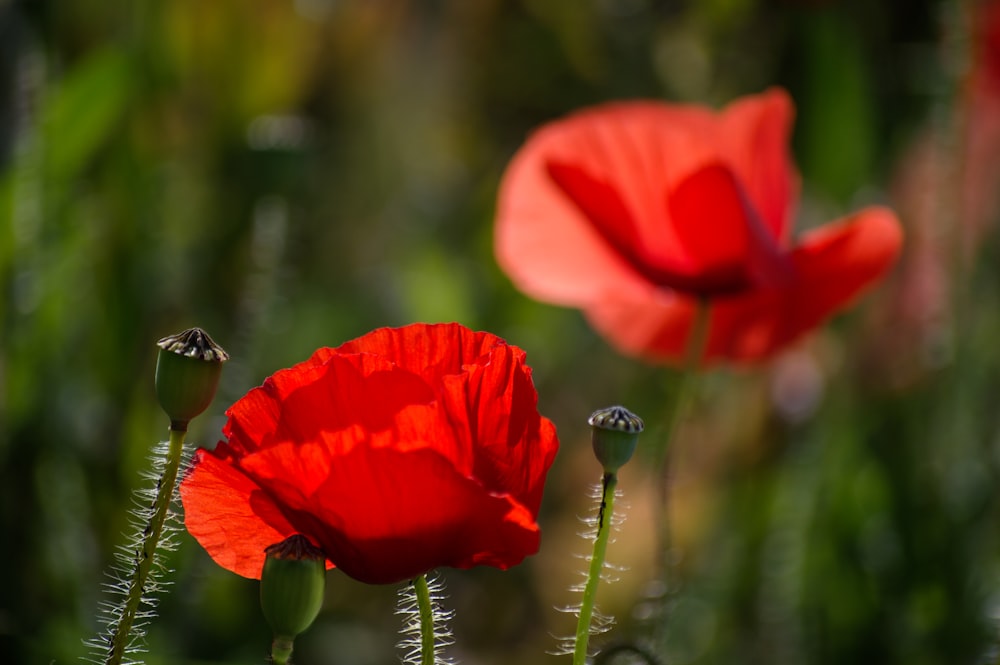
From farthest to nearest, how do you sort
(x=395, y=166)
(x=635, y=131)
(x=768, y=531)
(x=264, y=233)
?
(x=395, y=166), (x=768, y=531), (x=264, y=233), (x=635, y=131)

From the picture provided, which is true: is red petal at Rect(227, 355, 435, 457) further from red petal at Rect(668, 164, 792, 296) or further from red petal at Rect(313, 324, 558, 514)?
red petal at Rect(668, 164, 792, 296)

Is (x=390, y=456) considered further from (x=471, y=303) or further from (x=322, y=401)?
(x=471, y=303)

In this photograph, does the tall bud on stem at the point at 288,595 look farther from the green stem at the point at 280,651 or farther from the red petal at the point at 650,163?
the red petal at the point at 650,163

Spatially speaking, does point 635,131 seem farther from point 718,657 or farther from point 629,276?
point 718,657

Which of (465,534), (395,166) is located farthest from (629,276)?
(395,166)

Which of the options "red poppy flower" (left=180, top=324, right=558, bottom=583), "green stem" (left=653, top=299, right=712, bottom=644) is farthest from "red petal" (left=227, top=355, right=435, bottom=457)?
"green stem" (left=653, top=299, right=712, bottom=644)

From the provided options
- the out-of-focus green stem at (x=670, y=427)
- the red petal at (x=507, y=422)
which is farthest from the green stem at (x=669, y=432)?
the red petal at (x=507, y=422)

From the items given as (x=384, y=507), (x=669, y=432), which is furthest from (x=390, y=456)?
(x=669, y=432)
